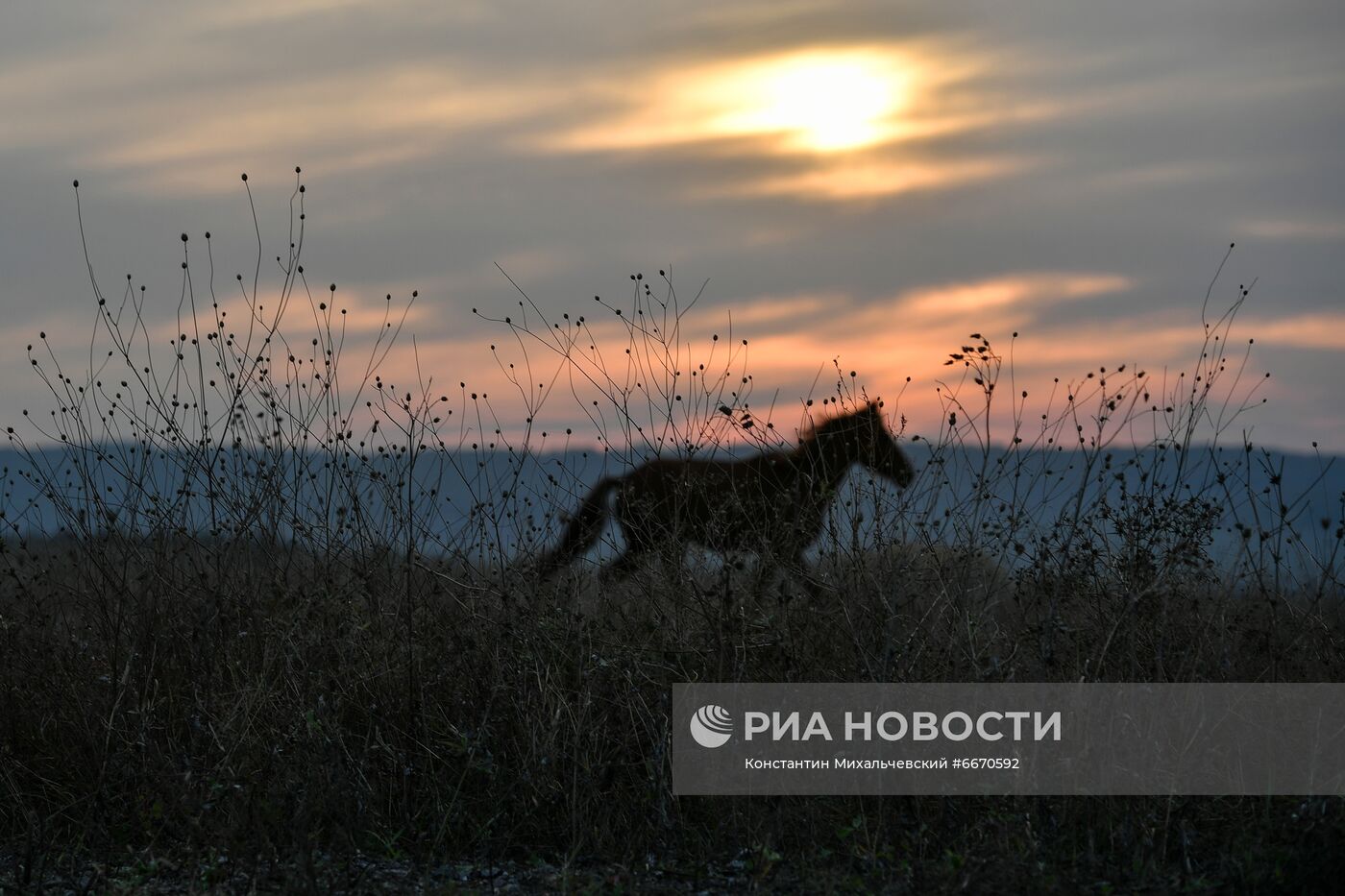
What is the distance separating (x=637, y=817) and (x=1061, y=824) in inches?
55.8

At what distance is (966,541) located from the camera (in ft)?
17.5

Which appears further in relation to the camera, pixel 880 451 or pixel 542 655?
pixel 880 451

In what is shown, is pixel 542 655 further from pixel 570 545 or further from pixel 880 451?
pixel 880 451

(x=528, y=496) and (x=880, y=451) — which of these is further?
(x=880, y=451)

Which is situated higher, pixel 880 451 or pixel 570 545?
pixel 880 451

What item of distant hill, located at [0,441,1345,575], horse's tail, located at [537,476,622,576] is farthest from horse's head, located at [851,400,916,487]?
horse's tail, located at [537,476,622,576]

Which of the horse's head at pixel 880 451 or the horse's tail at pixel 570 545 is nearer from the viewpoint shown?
the horse's tail at pixel 570 545

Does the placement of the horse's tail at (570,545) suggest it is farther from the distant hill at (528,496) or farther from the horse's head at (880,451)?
the horse's head at (880,451)

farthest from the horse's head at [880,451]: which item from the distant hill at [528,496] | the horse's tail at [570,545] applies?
the horse's tail at [570,545]

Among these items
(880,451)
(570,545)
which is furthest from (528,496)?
(880,451)

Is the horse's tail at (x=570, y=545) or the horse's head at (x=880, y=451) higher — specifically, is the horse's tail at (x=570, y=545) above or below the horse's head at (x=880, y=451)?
below

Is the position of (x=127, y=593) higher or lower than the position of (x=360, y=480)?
lower

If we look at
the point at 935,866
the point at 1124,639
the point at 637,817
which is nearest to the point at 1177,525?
the point at 1124,639

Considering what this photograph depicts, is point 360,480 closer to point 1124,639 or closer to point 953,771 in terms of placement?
point 953,771
